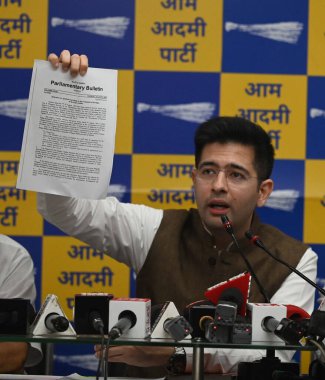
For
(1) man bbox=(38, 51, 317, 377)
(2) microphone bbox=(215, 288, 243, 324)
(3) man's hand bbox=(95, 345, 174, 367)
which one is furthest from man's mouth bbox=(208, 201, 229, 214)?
(2) microphone bbox=(215, 288, 243, 324)

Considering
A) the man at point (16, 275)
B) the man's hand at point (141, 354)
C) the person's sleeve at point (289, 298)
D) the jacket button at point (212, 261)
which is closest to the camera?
the man's hand at point (141, 354)

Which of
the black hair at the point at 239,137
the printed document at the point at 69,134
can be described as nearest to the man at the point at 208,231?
the black hair at the point at 239,137

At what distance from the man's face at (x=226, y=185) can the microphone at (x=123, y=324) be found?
106cm

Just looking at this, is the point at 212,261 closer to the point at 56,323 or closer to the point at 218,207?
the point at 218,207

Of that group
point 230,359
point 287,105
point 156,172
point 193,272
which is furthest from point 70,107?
point 287,105

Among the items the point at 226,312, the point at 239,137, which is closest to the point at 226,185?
the point at 239,137

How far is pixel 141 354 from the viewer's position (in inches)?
65.7

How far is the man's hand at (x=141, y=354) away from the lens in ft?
5.42

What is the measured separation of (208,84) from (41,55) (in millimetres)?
729

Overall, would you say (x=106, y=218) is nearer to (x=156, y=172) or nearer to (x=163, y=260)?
(x=163, y=260)

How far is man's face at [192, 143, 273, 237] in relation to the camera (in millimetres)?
2555

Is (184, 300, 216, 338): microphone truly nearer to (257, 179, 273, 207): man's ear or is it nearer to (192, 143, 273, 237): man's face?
(192, 143, 273, 237): man's face

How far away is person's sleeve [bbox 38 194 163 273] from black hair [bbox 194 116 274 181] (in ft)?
0.92

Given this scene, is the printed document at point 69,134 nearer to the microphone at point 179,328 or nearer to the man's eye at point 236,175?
the microphone at point 179,328
